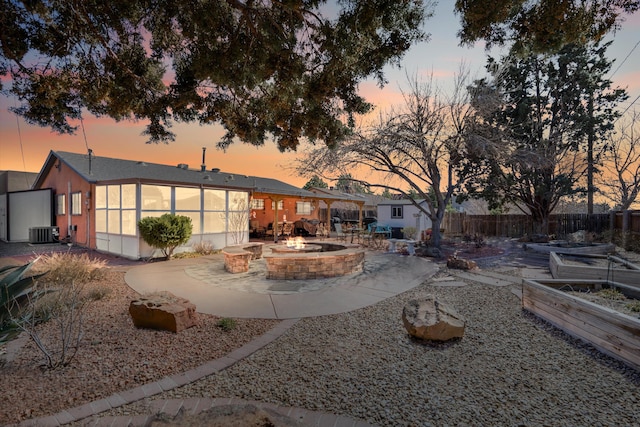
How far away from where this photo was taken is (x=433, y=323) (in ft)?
12.3

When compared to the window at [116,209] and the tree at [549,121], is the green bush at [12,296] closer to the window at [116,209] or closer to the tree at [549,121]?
the window at [116,209]

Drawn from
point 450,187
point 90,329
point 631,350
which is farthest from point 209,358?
point 450,187

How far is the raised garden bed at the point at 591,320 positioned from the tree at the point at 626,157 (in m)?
17.0

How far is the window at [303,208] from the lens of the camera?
21.2 m

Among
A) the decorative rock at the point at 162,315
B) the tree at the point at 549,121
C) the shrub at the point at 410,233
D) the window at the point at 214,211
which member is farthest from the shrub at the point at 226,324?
the shrub at the point at 410,233

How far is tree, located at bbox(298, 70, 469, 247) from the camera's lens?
38.7ft

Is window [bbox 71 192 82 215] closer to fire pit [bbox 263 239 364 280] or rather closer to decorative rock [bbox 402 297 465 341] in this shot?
fire pit [bbox 263 239 364 280]

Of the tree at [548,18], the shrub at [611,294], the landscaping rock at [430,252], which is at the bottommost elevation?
the landscaping rock at [430,252]

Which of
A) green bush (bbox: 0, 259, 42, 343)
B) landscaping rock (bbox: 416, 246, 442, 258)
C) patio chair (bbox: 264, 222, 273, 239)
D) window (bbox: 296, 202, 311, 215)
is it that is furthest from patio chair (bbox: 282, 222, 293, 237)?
green bush (bbox: 0, 259, 42, 343)

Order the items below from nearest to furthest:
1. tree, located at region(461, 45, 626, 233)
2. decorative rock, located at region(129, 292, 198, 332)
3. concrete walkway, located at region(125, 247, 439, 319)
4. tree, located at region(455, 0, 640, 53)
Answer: tree, located at region(455, 0, 640, 53) → decorative rock, located at region(129, 292, 198, 332) → concrete walkway, located at region(125, 247, 439, 319) → tree, located at region(461, 45, 626, 233)

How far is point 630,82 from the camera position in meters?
15.5

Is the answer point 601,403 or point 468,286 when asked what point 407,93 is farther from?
point 601,403

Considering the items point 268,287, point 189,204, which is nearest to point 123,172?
point 189,204

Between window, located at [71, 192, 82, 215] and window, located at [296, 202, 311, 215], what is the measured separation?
11888mm
